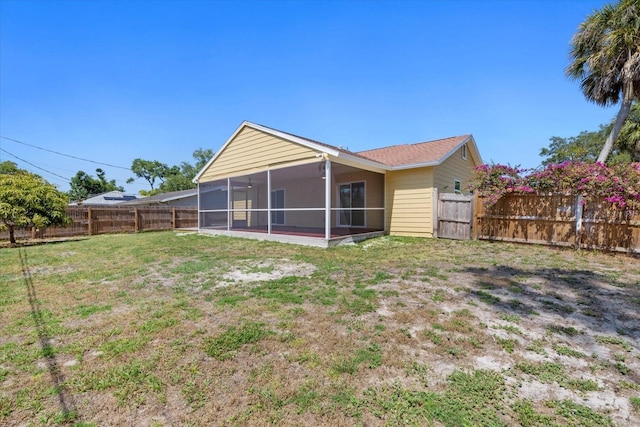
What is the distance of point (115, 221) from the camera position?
50.0 ft

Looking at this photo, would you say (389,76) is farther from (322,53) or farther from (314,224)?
(314,224)

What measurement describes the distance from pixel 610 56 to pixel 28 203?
71.2ft

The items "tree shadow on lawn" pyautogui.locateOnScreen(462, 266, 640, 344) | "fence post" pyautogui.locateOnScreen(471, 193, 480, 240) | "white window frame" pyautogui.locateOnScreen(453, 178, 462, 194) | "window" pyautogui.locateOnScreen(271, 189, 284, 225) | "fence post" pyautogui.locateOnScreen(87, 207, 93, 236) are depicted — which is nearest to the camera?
"tree shadow on lawn" pyautogui.locateOnScreen(462, 266, 640, 344)

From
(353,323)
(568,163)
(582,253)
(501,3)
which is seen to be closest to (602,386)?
(353,323)

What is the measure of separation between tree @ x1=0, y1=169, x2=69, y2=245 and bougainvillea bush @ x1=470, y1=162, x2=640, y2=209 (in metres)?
15.8

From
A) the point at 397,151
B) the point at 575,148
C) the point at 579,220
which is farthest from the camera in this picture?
the point at 575,148

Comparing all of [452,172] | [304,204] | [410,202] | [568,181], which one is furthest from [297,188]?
[568,181]

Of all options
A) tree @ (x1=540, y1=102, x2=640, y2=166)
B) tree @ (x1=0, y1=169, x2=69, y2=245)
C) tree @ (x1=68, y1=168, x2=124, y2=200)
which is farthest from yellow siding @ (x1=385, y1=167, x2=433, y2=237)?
tree @ (x1=68, y1=168, x2=124, y2=200)

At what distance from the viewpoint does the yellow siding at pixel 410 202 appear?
980cm

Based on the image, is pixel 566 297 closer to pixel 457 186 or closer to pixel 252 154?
pixel 457 186

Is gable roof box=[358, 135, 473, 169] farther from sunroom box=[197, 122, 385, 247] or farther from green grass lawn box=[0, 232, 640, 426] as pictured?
green grass lawn box=[0, 232, 640, 426]

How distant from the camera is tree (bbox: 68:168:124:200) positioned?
42.5m

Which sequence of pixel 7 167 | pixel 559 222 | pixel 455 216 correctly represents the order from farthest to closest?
pixel 7 167, pixel 455 216, pixel 559 222

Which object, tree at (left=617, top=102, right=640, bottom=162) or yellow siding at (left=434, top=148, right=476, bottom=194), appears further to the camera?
tree at (left=617, top=102, right=640, bottom=162)
